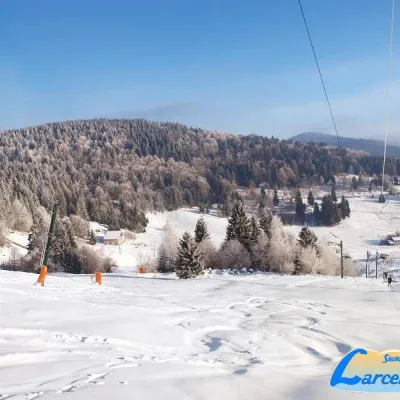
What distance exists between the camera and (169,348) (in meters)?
7.59

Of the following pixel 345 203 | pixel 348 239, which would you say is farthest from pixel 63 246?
pixel 345 203

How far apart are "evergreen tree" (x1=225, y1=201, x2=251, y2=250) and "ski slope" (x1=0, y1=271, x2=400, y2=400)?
39158 mm

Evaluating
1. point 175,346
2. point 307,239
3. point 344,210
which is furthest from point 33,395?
point 344,210

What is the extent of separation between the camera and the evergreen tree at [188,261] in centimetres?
4081

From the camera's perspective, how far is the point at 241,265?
50719mm

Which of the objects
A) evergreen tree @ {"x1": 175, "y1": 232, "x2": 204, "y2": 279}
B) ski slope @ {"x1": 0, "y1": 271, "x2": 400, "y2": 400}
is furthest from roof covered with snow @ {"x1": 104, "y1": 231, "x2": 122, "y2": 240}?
ski slope @ {"x1": 0, "y1": 271, "x2": 400, "y2": 400}

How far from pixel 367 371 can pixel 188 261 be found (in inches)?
1451

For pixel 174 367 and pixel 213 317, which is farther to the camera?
pixel 213 317

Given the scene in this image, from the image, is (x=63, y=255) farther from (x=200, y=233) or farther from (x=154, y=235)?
(x=154, y=235)

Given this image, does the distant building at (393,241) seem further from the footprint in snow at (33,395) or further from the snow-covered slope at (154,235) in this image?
the footprint in snow at (33,395)

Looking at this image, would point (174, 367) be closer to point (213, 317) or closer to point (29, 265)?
point (213, 317)

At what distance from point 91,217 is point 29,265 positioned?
74.6 metres

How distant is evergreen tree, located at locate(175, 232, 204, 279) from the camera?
40.8 m

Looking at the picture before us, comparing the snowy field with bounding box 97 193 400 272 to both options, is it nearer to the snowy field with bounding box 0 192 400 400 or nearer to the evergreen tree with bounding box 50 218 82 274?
the evergreen tree with bounding box 50 218 82 274
